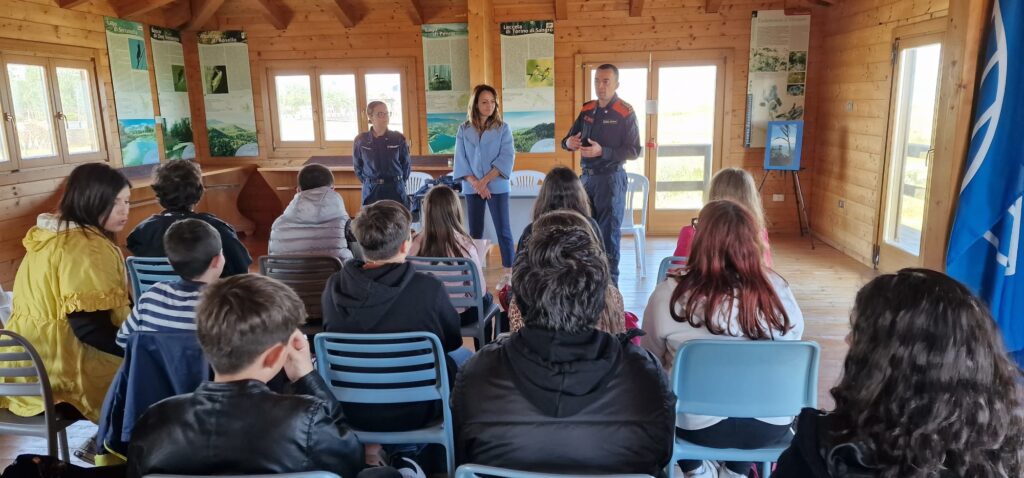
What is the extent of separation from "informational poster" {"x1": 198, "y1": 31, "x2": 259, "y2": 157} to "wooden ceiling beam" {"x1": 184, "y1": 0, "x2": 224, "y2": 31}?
152mm

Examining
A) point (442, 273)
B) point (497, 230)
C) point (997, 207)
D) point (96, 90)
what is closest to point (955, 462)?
point (997, 207)

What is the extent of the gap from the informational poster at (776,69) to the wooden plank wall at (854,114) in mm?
219

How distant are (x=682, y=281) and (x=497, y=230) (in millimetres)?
3059

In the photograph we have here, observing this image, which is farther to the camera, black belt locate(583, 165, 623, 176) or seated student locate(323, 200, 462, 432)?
black belt locate(583, 165, 623, 176)

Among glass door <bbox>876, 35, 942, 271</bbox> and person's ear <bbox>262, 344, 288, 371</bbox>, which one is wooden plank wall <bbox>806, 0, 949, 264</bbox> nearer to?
glass door <bbox>876, 35, 942, 271</bbox>

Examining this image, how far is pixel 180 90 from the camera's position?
7586 millimetres

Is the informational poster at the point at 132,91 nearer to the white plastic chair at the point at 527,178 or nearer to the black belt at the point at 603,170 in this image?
the white plastic chair at the point at 527,178

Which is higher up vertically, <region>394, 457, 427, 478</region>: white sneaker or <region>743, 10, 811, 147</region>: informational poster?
<region>743, 10, 811, 147</region>: informational poster

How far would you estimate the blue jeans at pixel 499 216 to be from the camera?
487cm

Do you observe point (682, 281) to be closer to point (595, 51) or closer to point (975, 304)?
point (975, 304)

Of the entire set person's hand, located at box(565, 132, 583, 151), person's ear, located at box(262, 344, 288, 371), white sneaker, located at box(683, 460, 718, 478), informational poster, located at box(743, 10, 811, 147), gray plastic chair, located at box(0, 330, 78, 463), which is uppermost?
informational poster, located at box(743, 10, 811, 147)

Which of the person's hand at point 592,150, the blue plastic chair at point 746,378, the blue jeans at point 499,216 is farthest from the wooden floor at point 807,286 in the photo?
the blue plastic chair at point 746,378

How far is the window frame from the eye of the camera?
5.32 m

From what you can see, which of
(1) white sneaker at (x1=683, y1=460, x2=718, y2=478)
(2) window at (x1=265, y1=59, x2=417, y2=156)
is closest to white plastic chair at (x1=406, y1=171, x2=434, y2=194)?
(2) window at (x1=265, y1=59, x2=417, y2=156)
